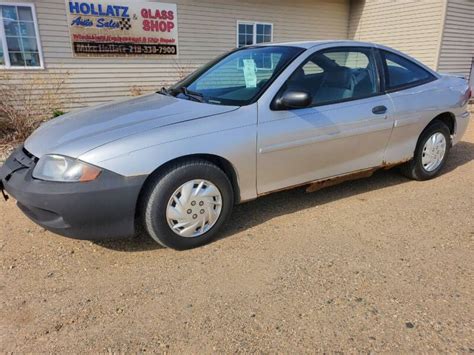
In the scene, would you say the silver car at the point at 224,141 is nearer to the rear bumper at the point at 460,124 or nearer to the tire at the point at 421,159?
the tire at the point at 421,159

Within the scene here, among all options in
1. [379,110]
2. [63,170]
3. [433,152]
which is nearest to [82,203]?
Result: [63,170]

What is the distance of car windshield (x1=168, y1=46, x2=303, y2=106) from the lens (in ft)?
10.9

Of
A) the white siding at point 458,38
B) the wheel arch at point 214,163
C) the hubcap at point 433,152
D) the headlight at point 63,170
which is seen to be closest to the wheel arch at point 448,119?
the hubcap at point 433,152

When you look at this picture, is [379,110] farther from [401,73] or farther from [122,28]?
[122,28]

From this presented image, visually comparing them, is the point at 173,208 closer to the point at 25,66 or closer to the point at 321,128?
the point at 321,128

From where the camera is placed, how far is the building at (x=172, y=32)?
8.37 metres

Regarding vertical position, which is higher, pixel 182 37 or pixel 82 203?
pixel 182 37

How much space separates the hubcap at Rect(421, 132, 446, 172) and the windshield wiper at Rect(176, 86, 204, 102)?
8.86 ft

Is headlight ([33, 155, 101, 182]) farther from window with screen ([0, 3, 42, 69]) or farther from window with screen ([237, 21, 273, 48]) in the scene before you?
window with screen ([237, 21, 273, 48])

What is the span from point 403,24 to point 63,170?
12353mm

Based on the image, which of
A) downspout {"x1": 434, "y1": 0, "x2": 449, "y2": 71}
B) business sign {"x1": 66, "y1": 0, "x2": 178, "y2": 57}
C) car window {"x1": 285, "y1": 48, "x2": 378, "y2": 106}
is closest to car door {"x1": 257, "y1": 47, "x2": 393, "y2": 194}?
car window {"x1": 285, "y1": 48, "x2": 378, "y2": 106}

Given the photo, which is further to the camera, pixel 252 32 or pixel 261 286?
pixel 252 32

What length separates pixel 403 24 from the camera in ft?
39.4

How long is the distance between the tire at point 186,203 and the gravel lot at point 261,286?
15 centimetres
